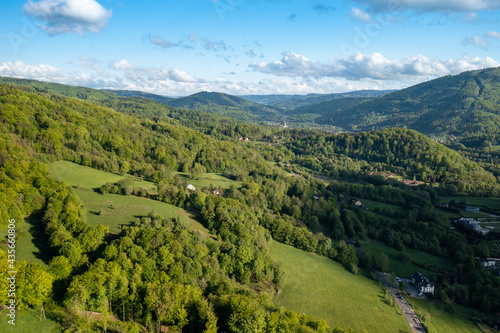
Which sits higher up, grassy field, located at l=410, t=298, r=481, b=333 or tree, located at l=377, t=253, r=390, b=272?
tree, located at l=377, t=253, r=390, b=272

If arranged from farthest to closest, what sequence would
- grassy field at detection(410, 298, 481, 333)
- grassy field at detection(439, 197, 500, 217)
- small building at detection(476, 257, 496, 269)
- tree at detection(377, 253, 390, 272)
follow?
grassy field at detection(439, 197, 500, 217) < small building at detection(476, 257, 496, 269) < tree at detection(377, 253, 390, 272) < grassy field at detection(410, 298, 481, 333)

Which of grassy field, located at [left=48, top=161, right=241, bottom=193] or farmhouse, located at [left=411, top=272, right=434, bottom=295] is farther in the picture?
grassy field, located at [left=48, top=161, right=241, bottom=193]

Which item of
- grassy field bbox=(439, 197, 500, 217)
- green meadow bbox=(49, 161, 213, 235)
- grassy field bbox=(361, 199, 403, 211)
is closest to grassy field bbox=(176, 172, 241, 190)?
green meadow bbox=(49, 161, 213, 235)

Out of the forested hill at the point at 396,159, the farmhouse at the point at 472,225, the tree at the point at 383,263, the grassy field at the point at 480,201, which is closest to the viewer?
the tree at the point at 383,263

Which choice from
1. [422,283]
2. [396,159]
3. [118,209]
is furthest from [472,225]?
[118,209]

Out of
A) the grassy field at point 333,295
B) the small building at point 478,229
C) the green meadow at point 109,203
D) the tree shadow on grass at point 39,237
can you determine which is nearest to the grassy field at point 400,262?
the grassy field at point 333,295

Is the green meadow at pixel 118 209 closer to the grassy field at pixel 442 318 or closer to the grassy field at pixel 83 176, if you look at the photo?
the grassy field at pixel 83 176

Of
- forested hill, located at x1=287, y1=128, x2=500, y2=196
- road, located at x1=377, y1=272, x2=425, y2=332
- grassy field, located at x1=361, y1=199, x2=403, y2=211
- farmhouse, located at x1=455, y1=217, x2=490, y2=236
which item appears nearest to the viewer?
road, located at x1=377, y1=272, x2=425, y2=332

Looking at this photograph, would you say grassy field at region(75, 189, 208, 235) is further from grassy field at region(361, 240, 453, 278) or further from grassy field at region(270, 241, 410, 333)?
grassy field at region(361, 240, 453, 278)
